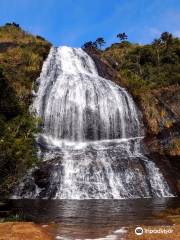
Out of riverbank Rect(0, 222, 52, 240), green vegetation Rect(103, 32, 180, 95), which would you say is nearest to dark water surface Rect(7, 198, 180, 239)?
riverbank Rect(0, 222, 52, 240)

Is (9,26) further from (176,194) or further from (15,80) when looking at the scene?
(176,194)

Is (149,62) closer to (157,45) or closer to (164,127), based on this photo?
(157,45)

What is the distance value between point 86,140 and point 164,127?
892 centimetres

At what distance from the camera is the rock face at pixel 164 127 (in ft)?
129

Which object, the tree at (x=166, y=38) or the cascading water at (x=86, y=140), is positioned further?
the tree at (x=166, y=38)

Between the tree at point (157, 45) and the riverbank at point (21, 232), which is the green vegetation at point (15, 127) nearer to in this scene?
the riverbank at point (21, 232)

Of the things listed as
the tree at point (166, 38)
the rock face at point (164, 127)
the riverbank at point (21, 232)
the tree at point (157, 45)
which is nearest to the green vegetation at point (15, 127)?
the riverbank at point (21, 232)

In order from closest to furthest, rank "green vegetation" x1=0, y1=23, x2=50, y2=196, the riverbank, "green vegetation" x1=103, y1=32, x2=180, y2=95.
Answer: the riverbank < "green vegetation" x1=0, y1=23, x2=50, y2=196 < "green vegetation" x1=103, y1=32, x2=180, y2=95

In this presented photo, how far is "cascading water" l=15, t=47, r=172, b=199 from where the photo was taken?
3419 cm

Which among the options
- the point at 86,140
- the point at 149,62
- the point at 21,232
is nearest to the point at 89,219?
the point at 21,232

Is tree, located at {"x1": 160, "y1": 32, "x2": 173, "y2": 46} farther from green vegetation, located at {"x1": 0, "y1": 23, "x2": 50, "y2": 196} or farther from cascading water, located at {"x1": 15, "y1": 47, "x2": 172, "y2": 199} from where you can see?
green vegetation, located at {"x1": 0, "y1": 23, "x2": 50, "y2": 196}

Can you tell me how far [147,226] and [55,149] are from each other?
81.0 feet

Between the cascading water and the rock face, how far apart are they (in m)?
1.11

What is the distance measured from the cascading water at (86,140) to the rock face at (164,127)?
111 centimetres
